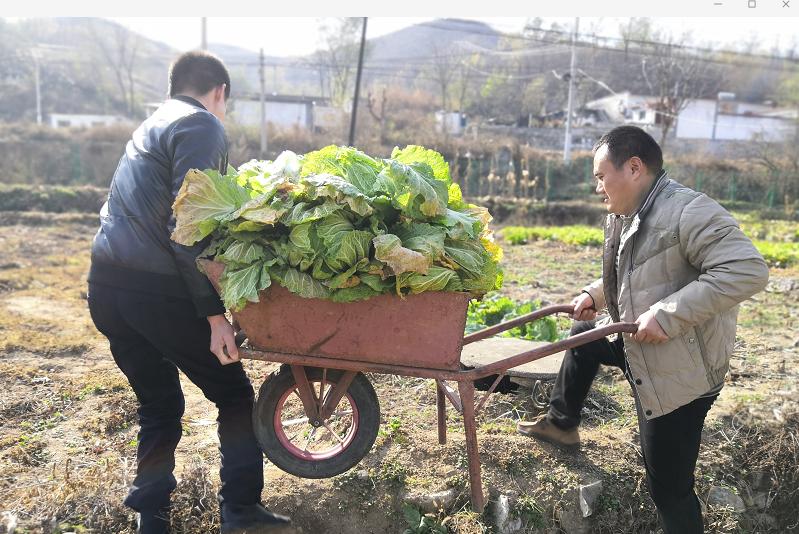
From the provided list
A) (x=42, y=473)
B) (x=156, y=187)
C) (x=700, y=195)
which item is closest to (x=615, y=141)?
(x=700, y=195)

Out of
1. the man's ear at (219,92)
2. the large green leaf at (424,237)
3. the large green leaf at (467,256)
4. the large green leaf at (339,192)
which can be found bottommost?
the large green leaf at (467,256)

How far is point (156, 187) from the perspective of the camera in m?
2.71

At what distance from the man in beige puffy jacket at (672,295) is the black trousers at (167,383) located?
6.08ft

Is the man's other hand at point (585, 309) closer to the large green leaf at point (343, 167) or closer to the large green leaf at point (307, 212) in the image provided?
the large green leaf at point (343, 167)

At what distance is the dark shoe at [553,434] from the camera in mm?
3722

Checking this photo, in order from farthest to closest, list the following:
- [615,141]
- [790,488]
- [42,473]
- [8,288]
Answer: [8,288], [790,488], [42,473], [615,141]

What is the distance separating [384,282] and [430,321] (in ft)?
0.87

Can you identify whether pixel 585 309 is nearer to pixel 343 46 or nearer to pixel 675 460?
pixel 675 460

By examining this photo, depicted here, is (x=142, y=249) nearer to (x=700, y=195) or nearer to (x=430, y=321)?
(x=430, y=321)

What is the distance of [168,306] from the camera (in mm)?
2746

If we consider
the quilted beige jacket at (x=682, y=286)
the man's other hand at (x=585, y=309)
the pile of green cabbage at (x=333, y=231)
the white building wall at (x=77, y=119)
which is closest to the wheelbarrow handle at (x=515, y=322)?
the man's other hand at (x=585, y=309)

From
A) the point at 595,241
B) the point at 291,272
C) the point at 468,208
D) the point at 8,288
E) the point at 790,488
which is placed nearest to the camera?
the point at 291,272

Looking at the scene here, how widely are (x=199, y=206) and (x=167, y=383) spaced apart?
1010 mm

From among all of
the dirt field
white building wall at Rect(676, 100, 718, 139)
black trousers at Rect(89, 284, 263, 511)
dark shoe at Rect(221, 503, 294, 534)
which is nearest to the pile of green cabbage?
black trousers at Rect(89, 284, 263, 511)
